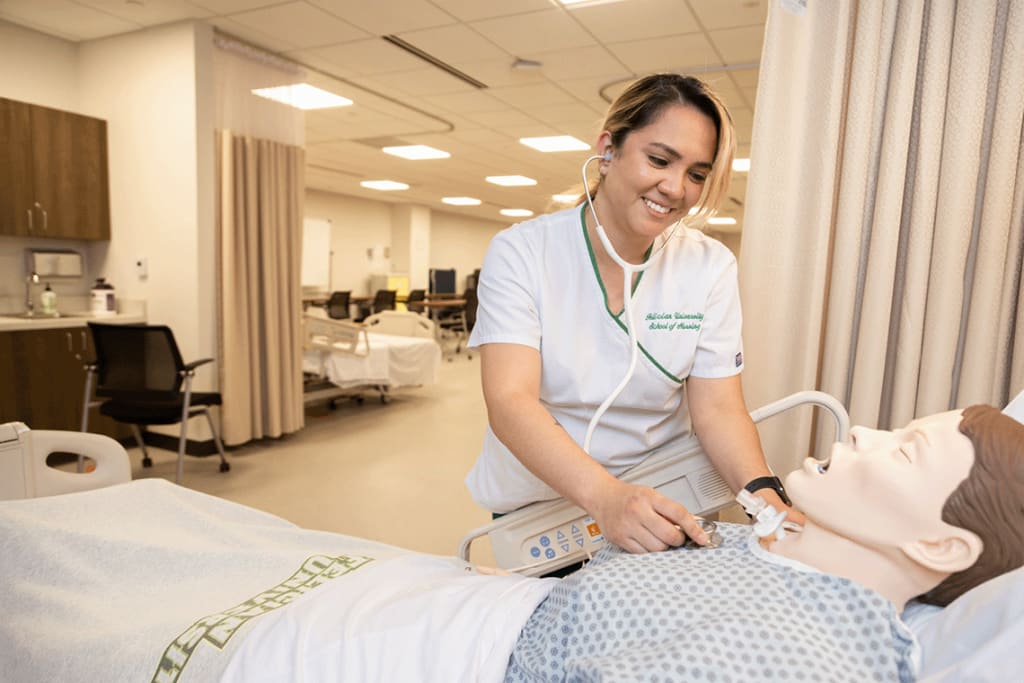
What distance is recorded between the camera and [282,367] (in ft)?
13.5

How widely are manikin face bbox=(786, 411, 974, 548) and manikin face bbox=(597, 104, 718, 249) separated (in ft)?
1.49

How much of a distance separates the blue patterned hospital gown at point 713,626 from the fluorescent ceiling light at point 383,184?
8.45 meters

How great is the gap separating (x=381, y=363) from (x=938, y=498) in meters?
4.48

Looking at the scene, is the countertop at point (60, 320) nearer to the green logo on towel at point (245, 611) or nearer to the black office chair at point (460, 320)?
the green logo on towel at point (245, 611)

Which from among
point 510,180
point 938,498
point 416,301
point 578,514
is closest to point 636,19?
point 578,514

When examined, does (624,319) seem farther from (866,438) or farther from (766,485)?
(866,438)

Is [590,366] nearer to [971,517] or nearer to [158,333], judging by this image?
[971,517]

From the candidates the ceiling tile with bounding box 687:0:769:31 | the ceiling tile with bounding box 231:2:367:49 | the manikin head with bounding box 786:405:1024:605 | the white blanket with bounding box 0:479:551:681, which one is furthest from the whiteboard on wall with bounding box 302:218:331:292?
the manikin head with bounding box 786:405:1024:605

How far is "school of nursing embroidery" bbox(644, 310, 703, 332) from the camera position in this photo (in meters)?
1.22

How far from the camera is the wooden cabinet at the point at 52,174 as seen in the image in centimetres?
354

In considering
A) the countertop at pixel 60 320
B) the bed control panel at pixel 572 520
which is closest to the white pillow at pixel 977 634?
the bed control panel at pixel 572 520

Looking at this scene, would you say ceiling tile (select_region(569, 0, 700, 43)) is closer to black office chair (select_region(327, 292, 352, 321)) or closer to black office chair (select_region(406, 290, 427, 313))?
black office chair (select_region(327, 292, 352, 321))

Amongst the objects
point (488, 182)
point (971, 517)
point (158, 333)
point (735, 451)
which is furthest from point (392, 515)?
point (488, 182)

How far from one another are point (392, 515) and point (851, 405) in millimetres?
2113
